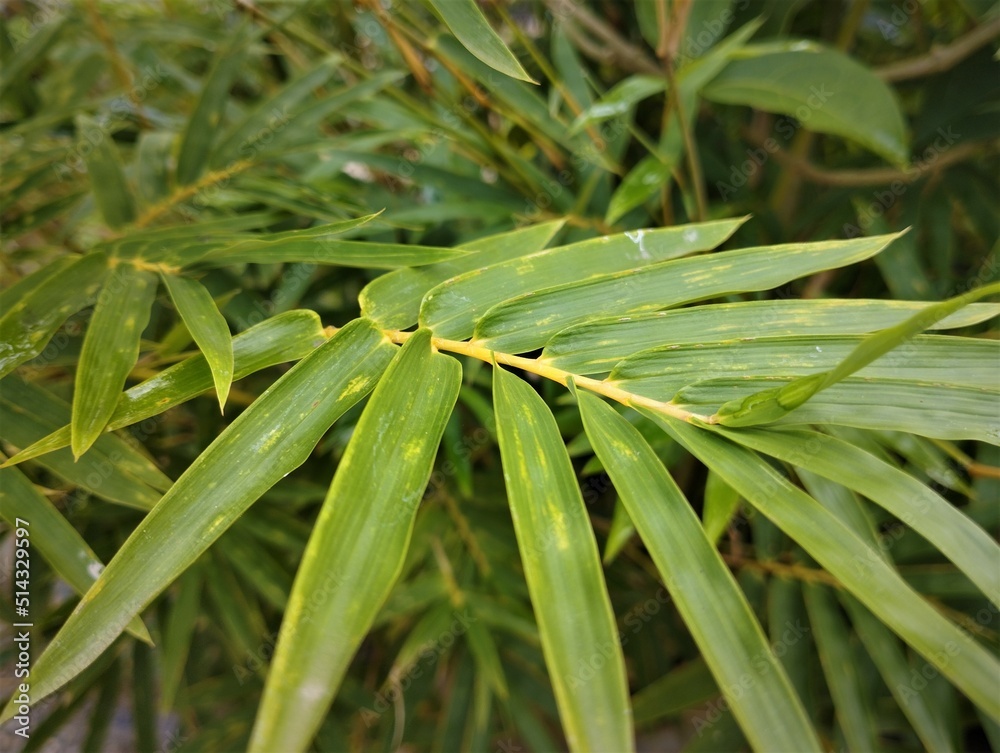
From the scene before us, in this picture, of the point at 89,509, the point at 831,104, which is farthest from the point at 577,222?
the point at 89,509

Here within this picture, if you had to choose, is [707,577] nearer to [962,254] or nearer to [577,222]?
[577,222]

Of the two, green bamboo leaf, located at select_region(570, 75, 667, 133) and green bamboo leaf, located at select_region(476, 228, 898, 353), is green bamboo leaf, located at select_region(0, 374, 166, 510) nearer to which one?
green bamboo leaf, located at select_region(476, 228, 898, 353)

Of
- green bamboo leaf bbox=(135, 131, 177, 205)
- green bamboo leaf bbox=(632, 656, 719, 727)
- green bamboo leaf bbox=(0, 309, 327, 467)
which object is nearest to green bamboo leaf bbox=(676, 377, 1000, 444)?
green bamboo leaf bbox=(0, 309, 327, 467)

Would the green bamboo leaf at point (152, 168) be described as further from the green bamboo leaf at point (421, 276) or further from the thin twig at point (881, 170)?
the thin twig at point (881, 170)

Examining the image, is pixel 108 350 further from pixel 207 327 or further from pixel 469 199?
pixel 469 199

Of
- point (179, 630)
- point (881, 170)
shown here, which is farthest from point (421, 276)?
point (881, 170)

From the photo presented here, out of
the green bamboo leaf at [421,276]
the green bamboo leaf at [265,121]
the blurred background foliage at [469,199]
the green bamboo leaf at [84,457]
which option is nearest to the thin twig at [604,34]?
the blurred background foliage at [469,199]
